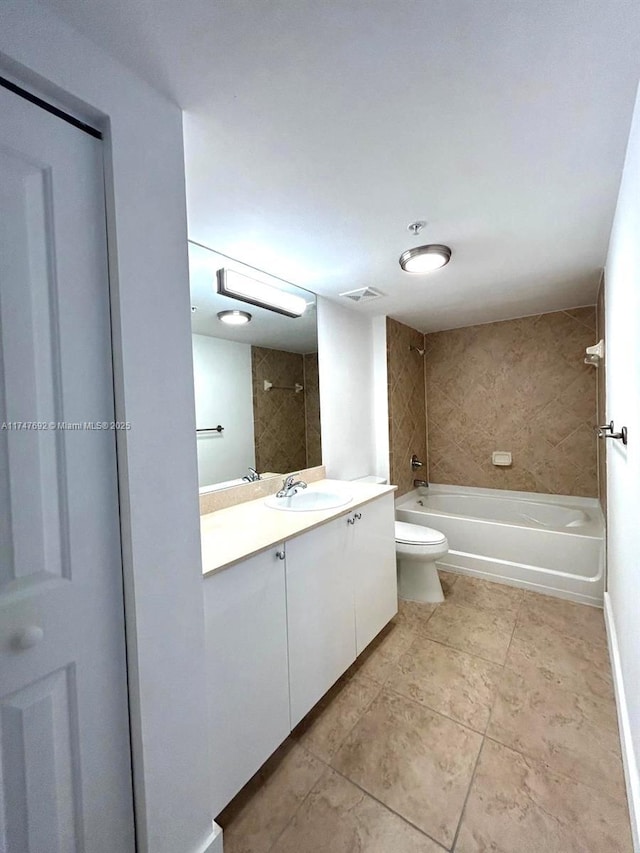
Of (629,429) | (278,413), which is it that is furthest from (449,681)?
(278,413)

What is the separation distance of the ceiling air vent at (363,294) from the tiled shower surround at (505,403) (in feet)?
1.95

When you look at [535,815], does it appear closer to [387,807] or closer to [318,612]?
[387,807]

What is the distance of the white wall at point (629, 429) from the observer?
101cm

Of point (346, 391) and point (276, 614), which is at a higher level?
point (346, 391)

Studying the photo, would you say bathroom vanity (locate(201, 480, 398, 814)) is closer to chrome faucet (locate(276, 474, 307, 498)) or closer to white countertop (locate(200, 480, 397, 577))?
white countertop (locate(200, 480, 397, 577))

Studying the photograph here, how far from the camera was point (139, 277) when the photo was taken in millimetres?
843

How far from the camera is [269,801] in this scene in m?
1.17

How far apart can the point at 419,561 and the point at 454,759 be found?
1152 mm

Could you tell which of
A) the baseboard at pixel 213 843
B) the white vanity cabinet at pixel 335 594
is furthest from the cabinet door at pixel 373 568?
the baseboard at pixel 213 843

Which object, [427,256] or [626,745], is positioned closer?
[626,745]

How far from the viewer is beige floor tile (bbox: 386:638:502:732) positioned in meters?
1.51

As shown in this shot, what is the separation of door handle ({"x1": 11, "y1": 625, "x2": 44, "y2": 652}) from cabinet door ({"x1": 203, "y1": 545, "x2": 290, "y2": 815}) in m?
0.41

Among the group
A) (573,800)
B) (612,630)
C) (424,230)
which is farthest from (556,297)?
(573,800)

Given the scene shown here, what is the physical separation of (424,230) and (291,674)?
2053 millimetres
